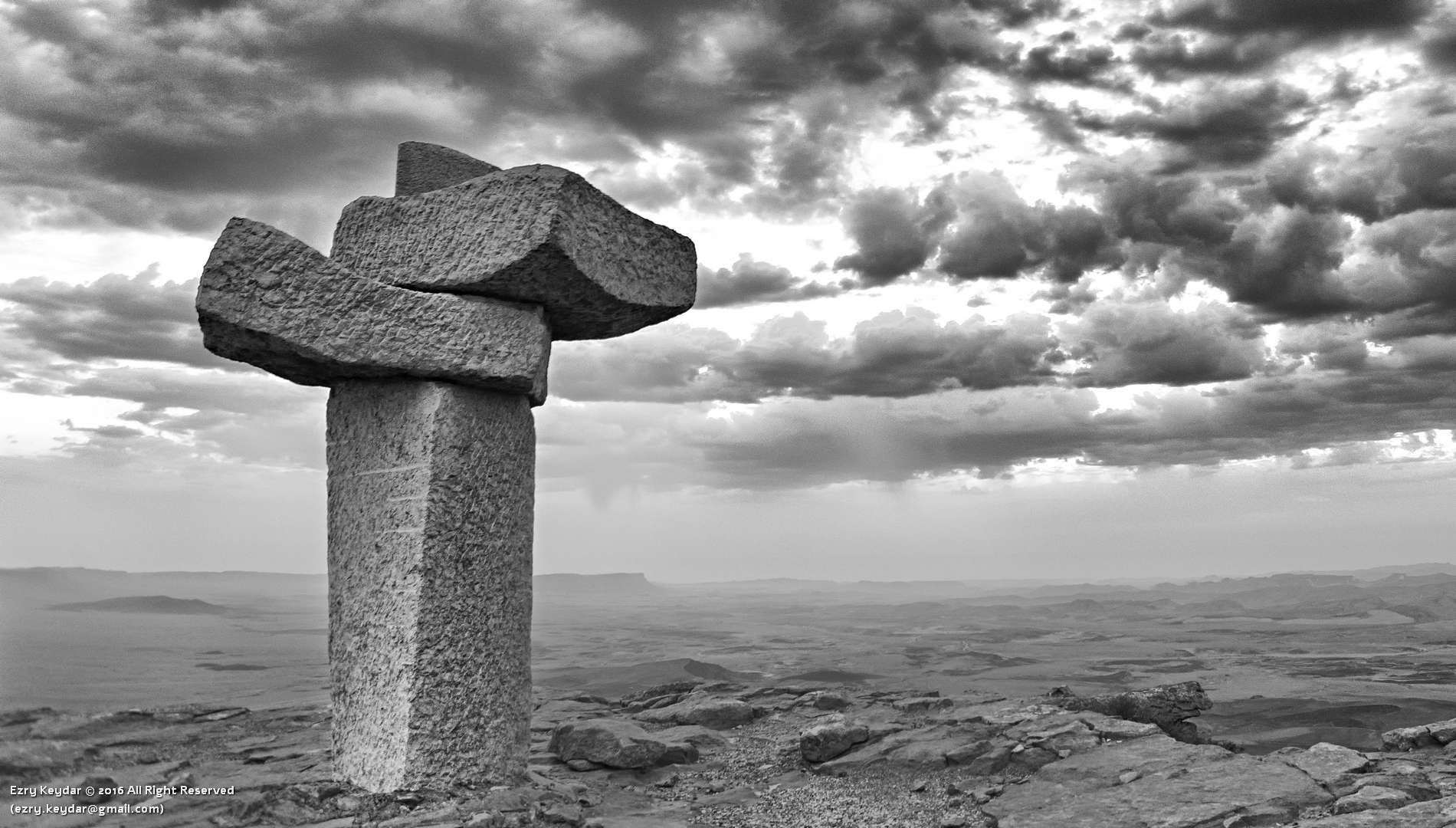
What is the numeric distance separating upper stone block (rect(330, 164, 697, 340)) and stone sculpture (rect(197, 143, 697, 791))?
1 centimetres

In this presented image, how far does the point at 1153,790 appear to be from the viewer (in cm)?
610

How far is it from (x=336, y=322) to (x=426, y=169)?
5.60 feet

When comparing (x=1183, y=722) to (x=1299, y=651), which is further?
(x=1299, y=651)

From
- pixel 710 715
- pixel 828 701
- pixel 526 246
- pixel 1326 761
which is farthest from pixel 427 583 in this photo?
pixel 828 701

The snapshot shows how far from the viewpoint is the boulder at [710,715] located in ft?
33.5

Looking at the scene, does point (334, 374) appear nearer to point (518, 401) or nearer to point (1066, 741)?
point (518, 401)

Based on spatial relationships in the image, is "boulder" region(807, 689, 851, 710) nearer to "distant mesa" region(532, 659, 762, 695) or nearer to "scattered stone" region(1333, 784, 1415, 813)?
"scattered stone" region(1333, 784, 1415, 813)

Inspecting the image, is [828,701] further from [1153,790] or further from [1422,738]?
[1422,738]

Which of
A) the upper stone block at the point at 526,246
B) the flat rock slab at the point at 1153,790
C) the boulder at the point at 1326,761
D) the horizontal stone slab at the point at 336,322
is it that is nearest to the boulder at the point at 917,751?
the flat rock slab at the point at 1153,790

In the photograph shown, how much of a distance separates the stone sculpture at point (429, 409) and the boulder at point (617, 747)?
161cm

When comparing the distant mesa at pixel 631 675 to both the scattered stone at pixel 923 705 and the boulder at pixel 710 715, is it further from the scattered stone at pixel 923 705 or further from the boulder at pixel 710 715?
the scattered stone at pixel 923 705

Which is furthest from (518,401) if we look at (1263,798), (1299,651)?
(1299,651)

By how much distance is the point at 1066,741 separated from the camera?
294 inches

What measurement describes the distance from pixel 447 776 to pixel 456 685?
1.81 ft
